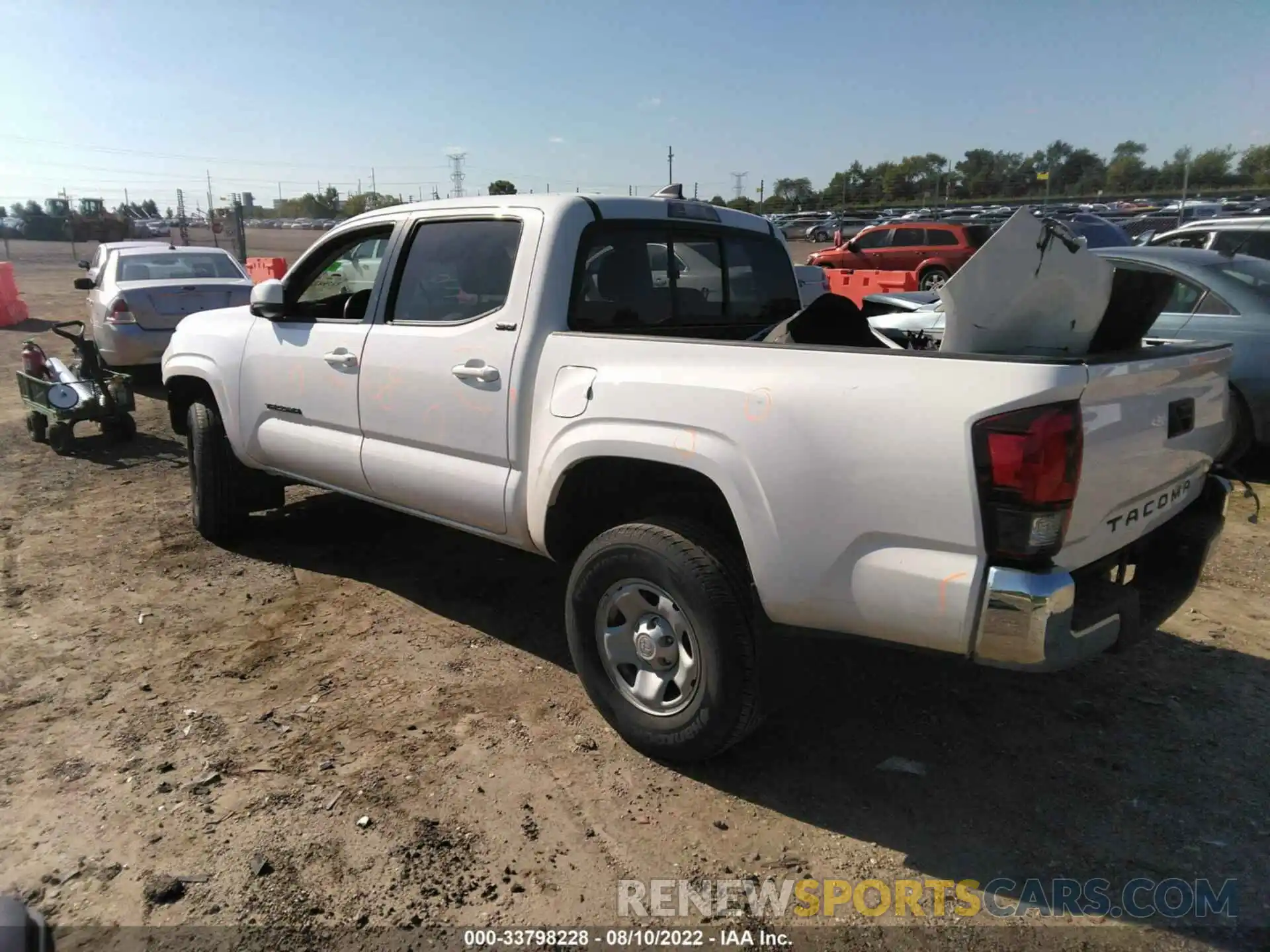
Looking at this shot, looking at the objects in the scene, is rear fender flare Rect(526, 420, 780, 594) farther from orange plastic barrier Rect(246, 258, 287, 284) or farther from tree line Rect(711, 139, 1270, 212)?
tree line Rect(711, 139, 1270, 212)

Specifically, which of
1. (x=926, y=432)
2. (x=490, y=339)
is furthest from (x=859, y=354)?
(x=490, y=339)

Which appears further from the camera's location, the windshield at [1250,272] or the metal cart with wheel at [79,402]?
the metal cart with wheel at [79,402]

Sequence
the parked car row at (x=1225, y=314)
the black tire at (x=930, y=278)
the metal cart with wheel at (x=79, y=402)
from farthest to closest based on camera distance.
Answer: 1. the black tire at (x=930, y=278)
2. the metal cart with wheel at (x=79, y=402)
3. the parked car row at (x=1225, y=314)

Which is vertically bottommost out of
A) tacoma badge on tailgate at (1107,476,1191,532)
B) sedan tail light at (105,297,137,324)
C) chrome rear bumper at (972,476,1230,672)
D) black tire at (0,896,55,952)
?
black tire at (0,896,55,952)

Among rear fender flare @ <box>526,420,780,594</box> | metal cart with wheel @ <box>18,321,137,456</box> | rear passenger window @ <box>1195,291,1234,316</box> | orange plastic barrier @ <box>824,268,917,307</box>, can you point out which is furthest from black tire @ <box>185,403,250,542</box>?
orange plastic barrier @ <box>824,268,917,307</box>

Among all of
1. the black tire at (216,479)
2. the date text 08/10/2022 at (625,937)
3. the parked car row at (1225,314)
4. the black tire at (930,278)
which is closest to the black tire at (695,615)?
the date text 08/10/2022 at (625,937)

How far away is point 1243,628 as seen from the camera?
4176 mm

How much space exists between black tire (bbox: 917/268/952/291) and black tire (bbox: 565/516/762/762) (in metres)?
16.2

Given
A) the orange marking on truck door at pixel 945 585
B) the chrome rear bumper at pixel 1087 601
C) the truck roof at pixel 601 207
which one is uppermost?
the truck roof at pixel 601 207

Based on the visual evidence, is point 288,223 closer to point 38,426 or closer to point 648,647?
point 38,426

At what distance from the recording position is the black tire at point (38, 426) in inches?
309

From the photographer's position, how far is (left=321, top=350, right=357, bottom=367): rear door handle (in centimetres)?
413

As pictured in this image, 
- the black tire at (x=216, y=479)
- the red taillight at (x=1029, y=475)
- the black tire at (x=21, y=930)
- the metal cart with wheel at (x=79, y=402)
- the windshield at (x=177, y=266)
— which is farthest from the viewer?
the windshield at (x=177, y=266)

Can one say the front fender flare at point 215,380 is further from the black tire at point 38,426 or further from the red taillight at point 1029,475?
the red taillight at point 1029,475
